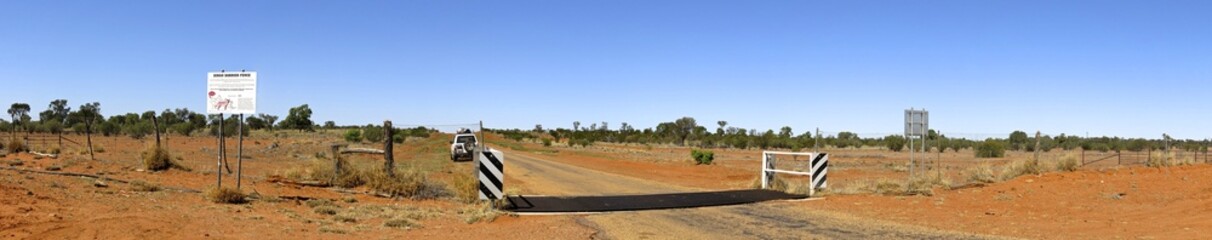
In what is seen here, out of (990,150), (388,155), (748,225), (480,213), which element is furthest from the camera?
(990,150)

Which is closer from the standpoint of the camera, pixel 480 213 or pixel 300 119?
pixel 480 213

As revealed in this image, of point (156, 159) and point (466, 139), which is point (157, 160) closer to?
point (156, 159)

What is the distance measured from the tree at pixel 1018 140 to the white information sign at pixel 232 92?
63.9 metres

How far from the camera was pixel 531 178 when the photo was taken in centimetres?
2442

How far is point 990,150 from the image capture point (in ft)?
167

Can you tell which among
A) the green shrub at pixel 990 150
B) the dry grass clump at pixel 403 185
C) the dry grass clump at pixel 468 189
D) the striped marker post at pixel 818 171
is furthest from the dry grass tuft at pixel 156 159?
the green shrub at pixel 990 150

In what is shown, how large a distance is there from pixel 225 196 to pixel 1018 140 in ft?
221

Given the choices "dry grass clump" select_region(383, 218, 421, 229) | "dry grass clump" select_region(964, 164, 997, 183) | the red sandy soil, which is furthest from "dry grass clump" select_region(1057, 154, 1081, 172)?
"dry grass clump" select_region(383, 218, 421, 229)

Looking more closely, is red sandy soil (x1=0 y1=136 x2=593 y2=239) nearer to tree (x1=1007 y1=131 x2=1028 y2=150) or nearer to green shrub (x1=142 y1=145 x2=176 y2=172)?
green shrub (x1=142 y1=145 x2=176 y2=172)

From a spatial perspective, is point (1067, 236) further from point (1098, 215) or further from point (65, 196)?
point (65, 196)

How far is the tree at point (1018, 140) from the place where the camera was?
2542 inches

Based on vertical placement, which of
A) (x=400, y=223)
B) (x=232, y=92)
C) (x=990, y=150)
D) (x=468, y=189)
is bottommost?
(x=400, y=223)

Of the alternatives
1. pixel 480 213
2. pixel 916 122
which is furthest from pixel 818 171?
pixel 480 213

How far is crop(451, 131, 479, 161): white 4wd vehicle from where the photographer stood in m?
36.3
